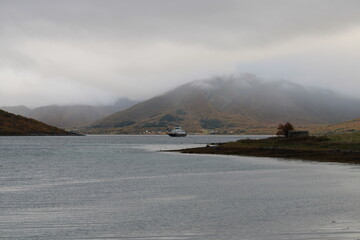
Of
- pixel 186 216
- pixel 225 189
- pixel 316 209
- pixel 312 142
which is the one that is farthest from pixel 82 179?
pixel 312 142

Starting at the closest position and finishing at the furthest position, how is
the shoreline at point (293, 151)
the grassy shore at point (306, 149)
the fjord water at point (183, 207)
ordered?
the fjord water at point (183, 207)
the shoreline at point (293, 151)
the grassy shore at point (306, 149)

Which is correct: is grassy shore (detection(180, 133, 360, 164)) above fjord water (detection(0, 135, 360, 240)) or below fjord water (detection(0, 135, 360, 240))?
above

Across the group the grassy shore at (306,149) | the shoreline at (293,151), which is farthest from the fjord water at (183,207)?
the grassy shore at (306,149)

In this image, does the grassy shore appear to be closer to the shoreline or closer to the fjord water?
the shoreline

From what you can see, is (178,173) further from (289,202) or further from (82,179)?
(289,202)

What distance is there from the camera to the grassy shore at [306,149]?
108 m

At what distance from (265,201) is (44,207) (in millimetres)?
22092

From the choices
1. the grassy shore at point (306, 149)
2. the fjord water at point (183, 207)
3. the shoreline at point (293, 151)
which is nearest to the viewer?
the fjord water at point (183, 207)

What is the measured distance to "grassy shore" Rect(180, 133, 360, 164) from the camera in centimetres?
10775

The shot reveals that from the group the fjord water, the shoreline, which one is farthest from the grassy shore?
the fjord water

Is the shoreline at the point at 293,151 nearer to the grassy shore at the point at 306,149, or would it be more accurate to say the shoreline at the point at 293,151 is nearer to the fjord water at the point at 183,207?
the grassy shore at the point at 306,149

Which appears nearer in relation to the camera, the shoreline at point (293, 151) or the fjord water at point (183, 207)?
the fjord water at point (183, 207)

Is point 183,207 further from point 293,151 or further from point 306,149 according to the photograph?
point 306,149

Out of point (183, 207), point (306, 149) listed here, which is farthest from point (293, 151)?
point (183, 207)
